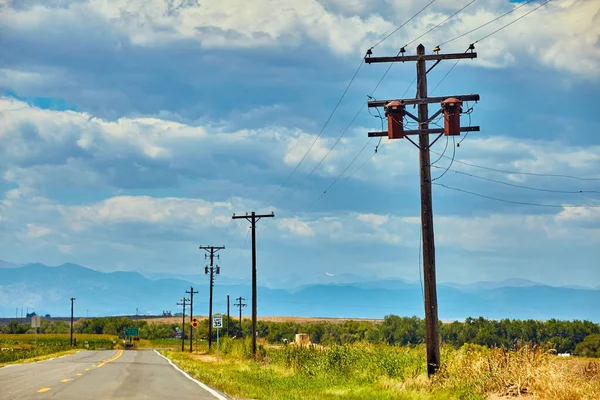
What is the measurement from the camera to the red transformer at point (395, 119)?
25.5 m

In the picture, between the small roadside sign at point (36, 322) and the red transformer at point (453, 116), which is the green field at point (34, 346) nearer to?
the small roadside sign at point (36, 322)

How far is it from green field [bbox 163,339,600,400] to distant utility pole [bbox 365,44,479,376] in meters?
1.19

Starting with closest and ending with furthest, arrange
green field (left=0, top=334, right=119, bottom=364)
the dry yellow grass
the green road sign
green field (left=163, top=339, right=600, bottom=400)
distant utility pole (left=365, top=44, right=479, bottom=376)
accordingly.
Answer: the dry yellow grass, green field (left=163, top=339, right=600, bottom=400), distant utility pole (left=365, top=44, right=479, bottom=376), green field (left=0, top=334, right=119, bottom=364), the green road sign

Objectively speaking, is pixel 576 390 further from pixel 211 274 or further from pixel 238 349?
pixel 211 274

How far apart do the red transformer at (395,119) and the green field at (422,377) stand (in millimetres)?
6954

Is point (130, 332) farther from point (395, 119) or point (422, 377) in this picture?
point (395, 119)

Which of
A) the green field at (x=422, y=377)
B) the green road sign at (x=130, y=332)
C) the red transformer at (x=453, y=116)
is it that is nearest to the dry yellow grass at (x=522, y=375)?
the green field at (x=422, y=377)

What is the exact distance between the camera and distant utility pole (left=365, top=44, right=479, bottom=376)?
2464cm

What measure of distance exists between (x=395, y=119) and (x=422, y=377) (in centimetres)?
791

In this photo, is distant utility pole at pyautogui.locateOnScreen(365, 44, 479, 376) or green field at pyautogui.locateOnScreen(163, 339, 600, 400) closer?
green field at pyautogui.locateOnScreen(163, 339, 600, 400)

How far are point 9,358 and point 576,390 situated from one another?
52.1m

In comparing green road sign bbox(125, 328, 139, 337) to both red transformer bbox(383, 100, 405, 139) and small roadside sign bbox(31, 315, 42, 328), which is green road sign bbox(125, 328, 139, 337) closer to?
small roadside sign bbox(31, 315, 42, 328)

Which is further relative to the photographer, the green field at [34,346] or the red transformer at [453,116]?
the green field at [34,346]

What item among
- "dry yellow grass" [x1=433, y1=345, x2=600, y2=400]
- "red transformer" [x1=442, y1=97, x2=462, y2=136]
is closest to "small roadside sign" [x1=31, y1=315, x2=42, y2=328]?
"dry yellow grass" [x1=433, y1=345, x2=600, y2=400]
